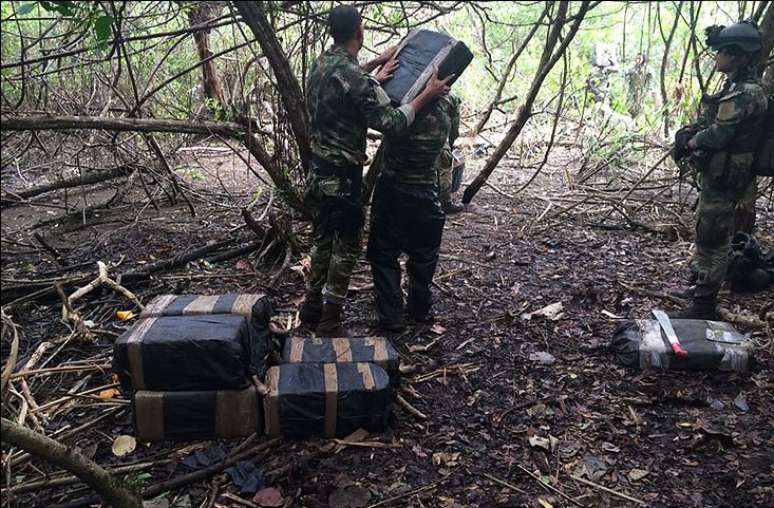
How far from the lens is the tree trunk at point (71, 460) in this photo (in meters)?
1.71

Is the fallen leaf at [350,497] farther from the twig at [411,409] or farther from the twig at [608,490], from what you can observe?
the twig at [608,490]

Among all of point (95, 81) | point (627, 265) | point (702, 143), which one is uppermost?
point (95, 81)

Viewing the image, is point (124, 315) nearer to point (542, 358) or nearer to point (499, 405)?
point (499, 405)

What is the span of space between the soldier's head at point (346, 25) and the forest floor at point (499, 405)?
2.05 metres

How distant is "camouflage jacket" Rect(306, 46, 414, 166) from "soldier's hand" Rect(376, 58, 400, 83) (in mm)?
253

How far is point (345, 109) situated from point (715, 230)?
285 centimetres

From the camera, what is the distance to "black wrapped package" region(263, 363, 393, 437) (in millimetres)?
2895

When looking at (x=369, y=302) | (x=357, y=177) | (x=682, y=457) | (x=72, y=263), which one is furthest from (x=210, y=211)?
(x=682, y=457)

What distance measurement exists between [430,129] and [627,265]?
2.77 m

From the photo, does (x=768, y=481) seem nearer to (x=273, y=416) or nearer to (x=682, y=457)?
(x=682, y=457)

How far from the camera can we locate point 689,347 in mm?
3504

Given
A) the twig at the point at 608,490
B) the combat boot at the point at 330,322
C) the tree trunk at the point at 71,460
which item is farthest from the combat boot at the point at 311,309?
the twig at the point at 608,490

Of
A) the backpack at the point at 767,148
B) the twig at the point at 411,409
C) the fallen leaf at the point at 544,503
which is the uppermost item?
the backpack at the point at 767,148

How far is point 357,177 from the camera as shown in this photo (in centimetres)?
373
